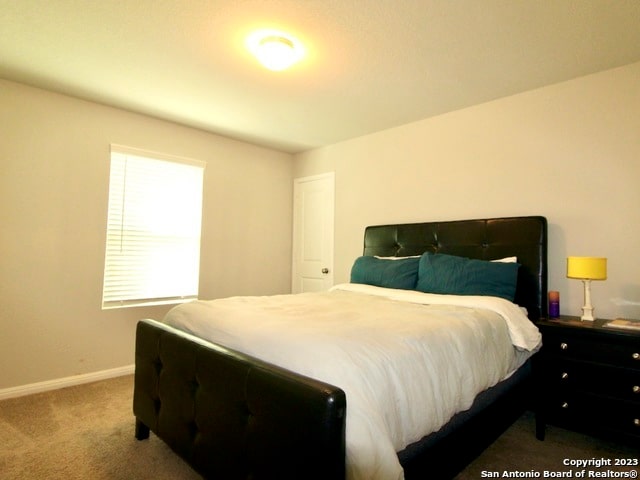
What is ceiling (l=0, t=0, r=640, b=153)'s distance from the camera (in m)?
1.87

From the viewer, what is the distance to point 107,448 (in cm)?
199

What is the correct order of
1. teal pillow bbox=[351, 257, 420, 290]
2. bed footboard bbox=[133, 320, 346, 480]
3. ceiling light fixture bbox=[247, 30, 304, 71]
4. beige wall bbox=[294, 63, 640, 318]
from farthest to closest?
teal pillow bbox=[351, 257, 420, 290], beige wall bbox=[294, 63, 640, 318], ceiling light fixture bbox=[247, 30, 304, 71], bed footboard bbox=[133, 320, 346, 480]

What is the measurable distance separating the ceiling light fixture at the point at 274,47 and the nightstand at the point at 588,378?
7.66ft

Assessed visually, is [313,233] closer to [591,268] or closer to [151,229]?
[151,229]

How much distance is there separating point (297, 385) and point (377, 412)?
0.91 feet

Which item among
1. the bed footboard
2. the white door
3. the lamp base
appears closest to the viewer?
the bed footboard

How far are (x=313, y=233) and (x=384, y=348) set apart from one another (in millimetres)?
3118

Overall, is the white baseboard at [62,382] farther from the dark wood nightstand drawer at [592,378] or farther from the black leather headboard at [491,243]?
the dark wood nightstand drawer at [592,378]

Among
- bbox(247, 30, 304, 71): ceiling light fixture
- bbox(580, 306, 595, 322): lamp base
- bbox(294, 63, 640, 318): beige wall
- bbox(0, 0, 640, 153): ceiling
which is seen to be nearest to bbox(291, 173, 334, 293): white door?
bbox(294, 63, 640, 318): beige wall

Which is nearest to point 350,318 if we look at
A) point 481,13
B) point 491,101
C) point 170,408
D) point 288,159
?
point 170,408

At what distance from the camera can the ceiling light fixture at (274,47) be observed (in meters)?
2.09

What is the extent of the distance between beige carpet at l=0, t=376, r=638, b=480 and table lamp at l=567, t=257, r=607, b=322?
2.63 feet

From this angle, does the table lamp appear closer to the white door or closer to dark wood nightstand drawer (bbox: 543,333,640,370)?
dark wood nightstand drawer (bbox: 543,333,640,370)

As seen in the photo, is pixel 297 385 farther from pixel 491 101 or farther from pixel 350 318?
pixel 491 101
